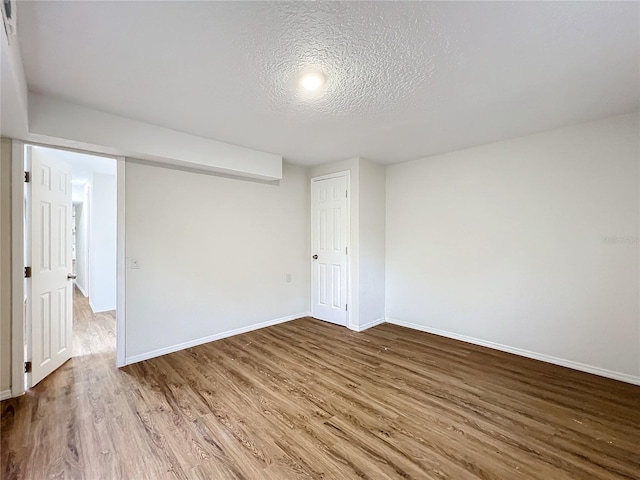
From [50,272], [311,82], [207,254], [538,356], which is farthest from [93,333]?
[538,356]

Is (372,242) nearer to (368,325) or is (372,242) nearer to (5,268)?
(368,325)

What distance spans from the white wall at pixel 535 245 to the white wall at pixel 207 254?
1.80m

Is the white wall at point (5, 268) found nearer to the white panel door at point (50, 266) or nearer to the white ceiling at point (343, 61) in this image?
the white panel door at point (50, 266)

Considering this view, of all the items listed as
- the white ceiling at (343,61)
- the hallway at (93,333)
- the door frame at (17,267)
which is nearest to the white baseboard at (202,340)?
the hallway at (93,333)

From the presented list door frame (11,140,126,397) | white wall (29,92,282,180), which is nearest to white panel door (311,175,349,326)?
white wall (29,92,282,180)

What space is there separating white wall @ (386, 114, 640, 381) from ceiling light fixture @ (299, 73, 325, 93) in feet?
7.62

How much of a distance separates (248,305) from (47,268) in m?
2.11

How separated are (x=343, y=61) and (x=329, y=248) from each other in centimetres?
281

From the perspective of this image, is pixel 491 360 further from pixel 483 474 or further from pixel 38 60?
pixel 38 60

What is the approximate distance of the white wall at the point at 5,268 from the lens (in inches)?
87.2

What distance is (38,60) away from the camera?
1725 mm

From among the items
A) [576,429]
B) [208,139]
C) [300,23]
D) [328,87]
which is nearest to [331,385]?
[576,429]

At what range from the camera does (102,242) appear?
5.00 metres

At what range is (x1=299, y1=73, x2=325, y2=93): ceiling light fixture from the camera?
6.19 ft
